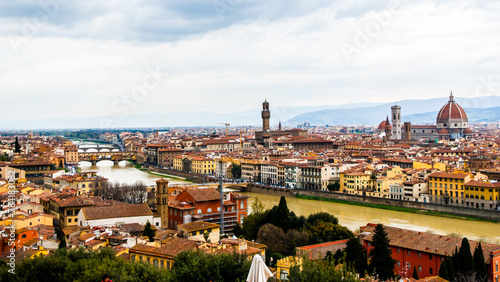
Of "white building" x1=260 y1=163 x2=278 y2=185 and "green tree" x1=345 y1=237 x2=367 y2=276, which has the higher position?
"green tree" x1=345 y1=237 x2=367 y2=276

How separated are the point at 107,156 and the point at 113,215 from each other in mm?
34052

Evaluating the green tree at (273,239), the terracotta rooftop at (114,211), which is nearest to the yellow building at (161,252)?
the green tree at (273,239)

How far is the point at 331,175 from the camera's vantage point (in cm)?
2406

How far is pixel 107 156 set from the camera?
44.2 m

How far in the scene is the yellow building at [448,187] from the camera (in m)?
→ 18.4

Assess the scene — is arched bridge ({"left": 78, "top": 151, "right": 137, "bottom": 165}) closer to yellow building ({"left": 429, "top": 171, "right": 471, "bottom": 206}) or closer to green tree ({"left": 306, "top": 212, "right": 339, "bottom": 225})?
yellow building ({"left": 429, "top": 171, "right": 471, "bottom": 206})

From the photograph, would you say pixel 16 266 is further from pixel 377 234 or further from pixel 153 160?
pixel 153 160

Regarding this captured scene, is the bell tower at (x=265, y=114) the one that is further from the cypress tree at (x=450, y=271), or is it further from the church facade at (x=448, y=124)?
the cypress tree at (x=450, y=271)

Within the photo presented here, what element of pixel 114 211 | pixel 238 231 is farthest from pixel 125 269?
pixel 238 231

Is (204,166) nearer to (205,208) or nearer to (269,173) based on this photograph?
(269,173)

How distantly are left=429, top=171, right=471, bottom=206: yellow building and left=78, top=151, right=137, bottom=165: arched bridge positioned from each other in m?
29.7

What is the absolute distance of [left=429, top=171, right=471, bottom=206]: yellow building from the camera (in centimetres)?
1836

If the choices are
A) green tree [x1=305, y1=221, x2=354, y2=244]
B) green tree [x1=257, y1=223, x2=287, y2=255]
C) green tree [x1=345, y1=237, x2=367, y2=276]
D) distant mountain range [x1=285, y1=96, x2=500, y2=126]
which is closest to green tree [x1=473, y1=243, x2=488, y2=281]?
green tree [x1=345, y1=237, x2=367, y2=276]
